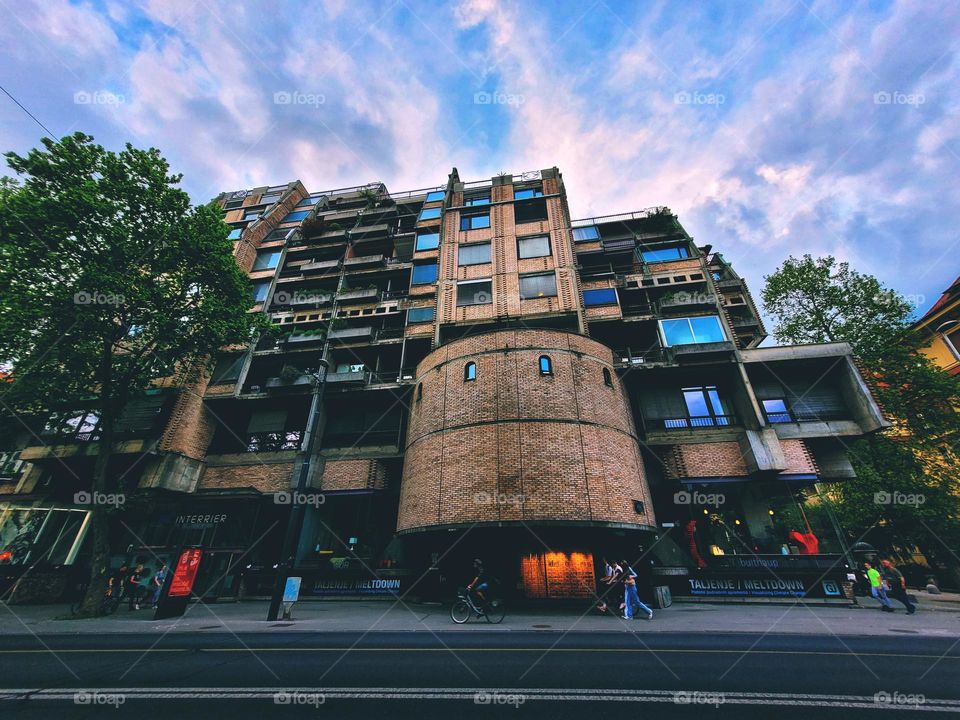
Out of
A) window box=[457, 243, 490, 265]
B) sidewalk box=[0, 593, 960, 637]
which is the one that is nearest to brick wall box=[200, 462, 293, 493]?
sidewalk box=[0, 593, 960, 637]

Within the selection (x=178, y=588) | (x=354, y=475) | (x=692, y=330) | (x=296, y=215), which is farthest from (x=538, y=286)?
(x=296, y=215)

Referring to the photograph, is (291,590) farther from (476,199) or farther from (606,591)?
(476,199)

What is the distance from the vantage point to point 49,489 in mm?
22188

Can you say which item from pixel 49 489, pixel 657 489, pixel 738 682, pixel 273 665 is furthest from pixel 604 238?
pixel 49 489

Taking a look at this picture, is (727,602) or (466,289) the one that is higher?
(466,289)

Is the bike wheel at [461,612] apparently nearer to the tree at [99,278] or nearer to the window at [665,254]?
the tree at [99,278]

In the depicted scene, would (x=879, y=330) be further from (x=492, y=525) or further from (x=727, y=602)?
(x=492, y=525)

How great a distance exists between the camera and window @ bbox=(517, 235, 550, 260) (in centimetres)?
2477

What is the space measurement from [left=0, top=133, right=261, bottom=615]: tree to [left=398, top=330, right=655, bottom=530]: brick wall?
11330 mm

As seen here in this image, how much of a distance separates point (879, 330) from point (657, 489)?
17.2 metres

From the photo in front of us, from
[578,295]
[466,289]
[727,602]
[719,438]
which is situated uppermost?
[466,289]

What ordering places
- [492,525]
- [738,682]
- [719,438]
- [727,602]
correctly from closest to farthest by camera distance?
[738,682] → [492,525] → [727,602] → [719,438]

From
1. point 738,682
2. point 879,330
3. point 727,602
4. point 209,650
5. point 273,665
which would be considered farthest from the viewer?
point 879,330

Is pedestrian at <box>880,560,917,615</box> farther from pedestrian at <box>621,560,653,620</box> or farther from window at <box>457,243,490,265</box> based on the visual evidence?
window at <box>457,243,490,265</box>
